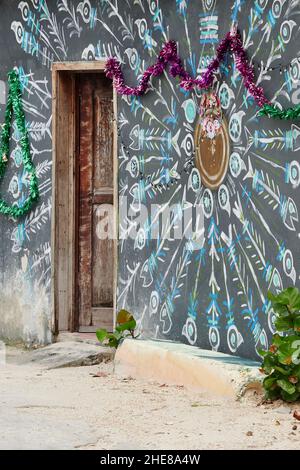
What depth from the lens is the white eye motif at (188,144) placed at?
8320mm

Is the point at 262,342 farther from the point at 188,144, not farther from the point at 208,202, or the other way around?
the point at 188,144

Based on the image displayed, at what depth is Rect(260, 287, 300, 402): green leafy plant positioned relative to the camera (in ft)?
21.6

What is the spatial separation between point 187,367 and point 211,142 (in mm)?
1549

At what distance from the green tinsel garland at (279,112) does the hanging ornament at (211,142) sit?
580 millimetres

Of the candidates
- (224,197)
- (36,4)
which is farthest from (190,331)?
(36,4)

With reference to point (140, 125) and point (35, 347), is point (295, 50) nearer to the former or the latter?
point (140, 125)

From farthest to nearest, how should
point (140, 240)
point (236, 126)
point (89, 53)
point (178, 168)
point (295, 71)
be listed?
point (89, 53) → point (140, 240) → point (178, 168) → point (236, 126) → point (295, 71)

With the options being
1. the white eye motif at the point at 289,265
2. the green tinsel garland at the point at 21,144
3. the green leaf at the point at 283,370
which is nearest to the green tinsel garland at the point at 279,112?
the white eye motif at the point at 289,265

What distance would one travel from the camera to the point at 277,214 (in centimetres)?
735

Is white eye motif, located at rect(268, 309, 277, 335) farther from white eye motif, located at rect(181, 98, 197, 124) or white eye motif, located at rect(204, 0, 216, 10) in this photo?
white eye motif, located at rect(204, 0, 216, 10)

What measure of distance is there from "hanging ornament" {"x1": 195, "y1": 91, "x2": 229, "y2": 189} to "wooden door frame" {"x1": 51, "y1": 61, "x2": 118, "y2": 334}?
1.69 metres

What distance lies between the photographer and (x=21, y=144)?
32.3ft

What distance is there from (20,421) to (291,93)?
2.52 meters

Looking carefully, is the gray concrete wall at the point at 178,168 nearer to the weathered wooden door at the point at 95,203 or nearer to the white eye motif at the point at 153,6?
the white eye motif at the point at 153,6
